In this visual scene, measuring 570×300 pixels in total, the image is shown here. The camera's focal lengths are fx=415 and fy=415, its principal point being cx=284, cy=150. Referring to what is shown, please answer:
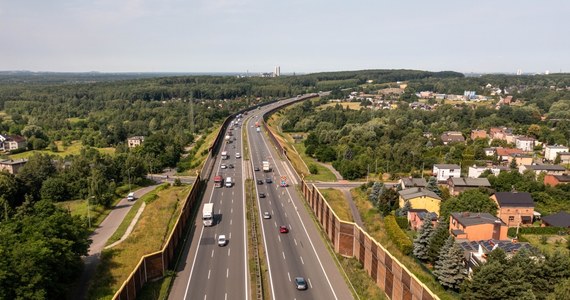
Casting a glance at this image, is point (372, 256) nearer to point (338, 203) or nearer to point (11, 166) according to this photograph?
point (338, 203)

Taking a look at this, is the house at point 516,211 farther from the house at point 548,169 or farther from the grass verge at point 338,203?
the house at point 548,169

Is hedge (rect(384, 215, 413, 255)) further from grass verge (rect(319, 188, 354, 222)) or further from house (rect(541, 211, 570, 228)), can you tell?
house (rect(541, 211, 570, 228))

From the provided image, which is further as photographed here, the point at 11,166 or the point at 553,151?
the point at 553,151

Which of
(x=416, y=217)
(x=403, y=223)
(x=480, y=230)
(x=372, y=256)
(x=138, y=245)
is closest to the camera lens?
(x=372, y=256)

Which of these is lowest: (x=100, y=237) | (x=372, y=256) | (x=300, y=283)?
(x=100, y=237)

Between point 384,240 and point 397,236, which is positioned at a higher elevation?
point 397,236

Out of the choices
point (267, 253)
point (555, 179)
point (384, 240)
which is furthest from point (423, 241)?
point (555, 179)

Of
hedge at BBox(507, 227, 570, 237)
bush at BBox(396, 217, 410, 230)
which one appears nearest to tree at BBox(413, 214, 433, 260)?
bush at BBox(396, 217, 410, 230)
